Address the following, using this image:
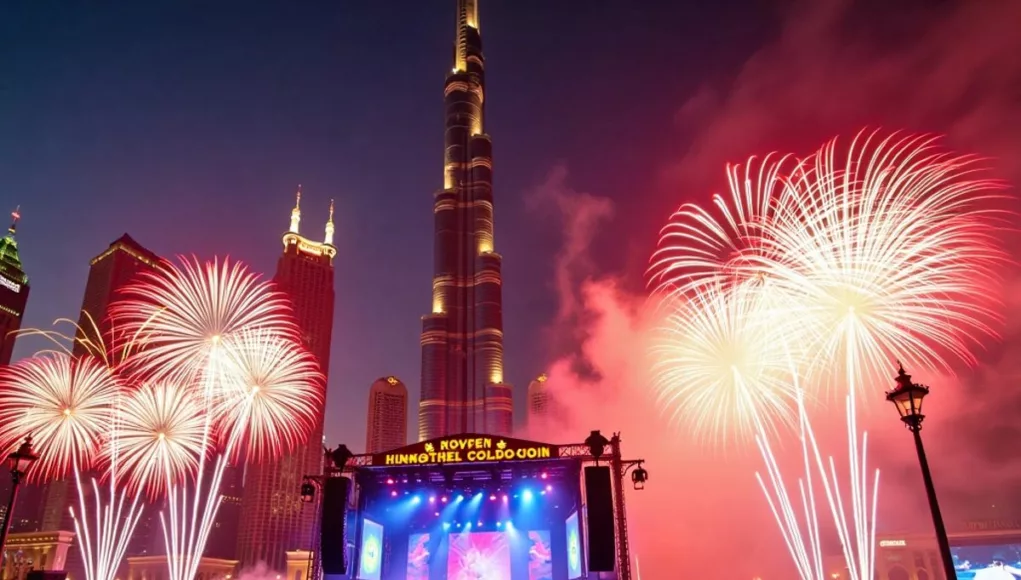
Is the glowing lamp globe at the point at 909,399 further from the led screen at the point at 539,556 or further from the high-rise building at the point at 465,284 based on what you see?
the high-rise building at the point at 465,284

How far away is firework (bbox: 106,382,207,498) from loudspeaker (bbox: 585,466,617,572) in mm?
15438

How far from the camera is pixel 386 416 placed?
172 metres

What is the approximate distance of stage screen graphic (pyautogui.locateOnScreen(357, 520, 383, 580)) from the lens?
24545mm

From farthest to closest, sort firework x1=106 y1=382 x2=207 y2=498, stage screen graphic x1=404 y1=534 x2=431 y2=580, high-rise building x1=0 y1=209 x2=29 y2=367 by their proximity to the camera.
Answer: high-rise building x1=0 y1=209 x2=29 y2=367 → stage screen graphic x1=404 y1=534 x2=431 y2=580 → firework x1=106 y1=382 x2=207 y2=498

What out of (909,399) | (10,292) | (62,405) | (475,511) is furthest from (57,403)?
(10,292)

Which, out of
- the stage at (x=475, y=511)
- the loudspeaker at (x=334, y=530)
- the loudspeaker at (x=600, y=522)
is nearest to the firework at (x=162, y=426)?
the stage at (x=475, y=511)

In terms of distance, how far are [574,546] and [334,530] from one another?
8.77 metres

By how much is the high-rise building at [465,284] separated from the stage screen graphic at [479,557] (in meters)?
97.2

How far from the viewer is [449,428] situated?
13188cm

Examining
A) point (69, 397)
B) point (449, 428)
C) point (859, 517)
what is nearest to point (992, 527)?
point (449, 428)

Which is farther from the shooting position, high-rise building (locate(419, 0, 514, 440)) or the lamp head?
high-rise building (locate(419, 0, 514, 440))

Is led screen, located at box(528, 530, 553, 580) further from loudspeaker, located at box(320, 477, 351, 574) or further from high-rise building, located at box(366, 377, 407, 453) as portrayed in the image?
high-rise building, located at box(366, 377, 407, 453)

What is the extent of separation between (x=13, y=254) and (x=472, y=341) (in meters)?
92.9

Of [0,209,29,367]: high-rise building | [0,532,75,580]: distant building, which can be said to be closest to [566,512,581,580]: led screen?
[0,532,75,580]: distant building
